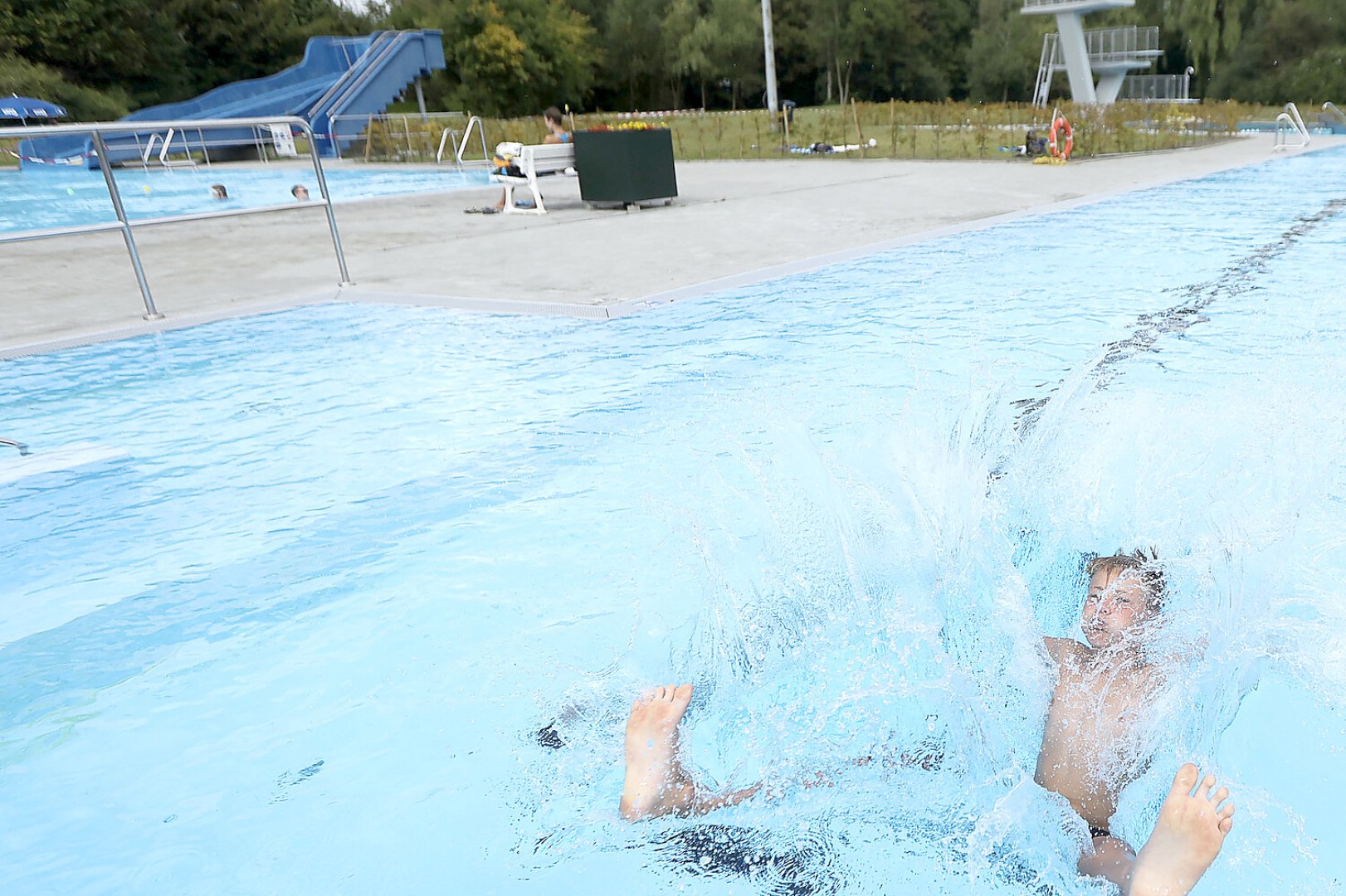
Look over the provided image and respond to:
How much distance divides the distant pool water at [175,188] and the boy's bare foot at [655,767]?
55.5 feet

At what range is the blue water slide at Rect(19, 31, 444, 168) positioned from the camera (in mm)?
30953

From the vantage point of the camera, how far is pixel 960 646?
2.95 metres

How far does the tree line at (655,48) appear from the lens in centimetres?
4391

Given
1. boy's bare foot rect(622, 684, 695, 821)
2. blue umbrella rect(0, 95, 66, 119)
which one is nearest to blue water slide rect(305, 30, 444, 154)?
blue umbrella rect(0, 95, 66, 119)

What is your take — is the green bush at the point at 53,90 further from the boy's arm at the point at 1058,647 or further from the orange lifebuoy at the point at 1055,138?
the boy's arm at the point at 1058,647

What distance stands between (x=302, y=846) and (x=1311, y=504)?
4.05 m

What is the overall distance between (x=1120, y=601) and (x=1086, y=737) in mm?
526

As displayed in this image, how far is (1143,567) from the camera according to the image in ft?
9.75

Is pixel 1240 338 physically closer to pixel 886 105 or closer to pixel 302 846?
pixel 302 846

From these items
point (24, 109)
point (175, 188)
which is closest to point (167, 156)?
point (24, 109)

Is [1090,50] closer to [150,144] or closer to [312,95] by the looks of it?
[312,95]

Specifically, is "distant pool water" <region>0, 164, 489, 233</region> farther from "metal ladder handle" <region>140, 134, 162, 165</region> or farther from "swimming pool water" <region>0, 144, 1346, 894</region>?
"swimming pool water" <region>0, 144, 1346, 894</region>

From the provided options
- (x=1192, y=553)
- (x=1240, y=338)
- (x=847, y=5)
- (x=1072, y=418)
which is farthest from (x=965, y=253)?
(x=847, y=5)

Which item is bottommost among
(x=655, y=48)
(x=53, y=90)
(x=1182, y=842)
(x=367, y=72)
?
(x=1182, y=842)
